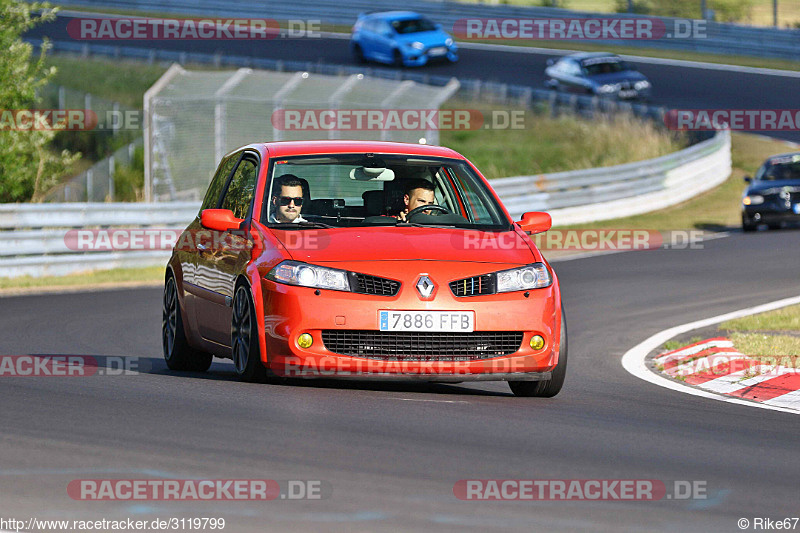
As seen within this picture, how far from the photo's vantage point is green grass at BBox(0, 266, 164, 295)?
754 inches

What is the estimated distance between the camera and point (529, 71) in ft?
157

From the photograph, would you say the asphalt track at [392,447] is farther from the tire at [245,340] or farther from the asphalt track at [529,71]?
the asphalt track at [529,71]

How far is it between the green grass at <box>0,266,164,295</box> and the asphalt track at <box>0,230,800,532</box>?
873 centimetres

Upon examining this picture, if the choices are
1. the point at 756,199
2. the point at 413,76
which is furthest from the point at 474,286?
the point at 413,76

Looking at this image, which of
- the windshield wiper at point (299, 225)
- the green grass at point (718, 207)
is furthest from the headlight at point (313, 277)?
the green grass at point (718, 207)

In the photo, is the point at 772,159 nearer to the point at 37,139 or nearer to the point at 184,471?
the point at 37,139

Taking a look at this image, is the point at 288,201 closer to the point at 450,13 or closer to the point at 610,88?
the point at 610,88

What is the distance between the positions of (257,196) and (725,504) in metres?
4.42

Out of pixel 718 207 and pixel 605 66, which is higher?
pixel 605 66

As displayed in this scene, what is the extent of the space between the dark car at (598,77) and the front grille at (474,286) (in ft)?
112

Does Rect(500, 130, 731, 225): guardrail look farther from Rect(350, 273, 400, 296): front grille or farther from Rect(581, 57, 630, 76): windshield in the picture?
Rect(350, 273, 400, 296): front grille

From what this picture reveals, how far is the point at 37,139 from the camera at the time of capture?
2378cm

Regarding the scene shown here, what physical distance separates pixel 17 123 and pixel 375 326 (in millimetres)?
16601

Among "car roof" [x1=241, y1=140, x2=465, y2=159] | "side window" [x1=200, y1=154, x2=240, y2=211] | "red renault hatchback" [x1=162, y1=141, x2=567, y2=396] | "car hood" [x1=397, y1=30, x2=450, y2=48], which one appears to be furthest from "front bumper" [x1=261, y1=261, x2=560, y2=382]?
"car hood" [x1=397, y1=30, x2=450, y2=48]
